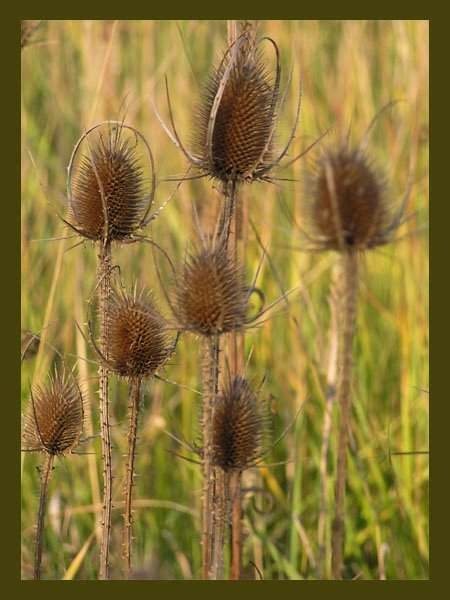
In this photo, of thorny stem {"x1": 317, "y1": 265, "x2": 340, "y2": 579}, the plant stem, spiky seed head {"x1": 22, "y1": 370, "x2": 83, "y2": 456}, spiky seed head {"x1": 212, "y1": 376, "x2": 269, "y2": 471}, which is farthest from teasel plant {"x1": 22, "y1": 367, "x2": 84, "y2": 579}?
thorny stem {"x1": 317, "y1": 265, "x2": 340, "y2": 579}

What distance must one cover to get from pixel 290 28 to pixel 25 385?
6.38 ft

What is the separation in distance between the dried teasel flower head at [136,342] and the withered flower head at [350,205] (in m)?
0.38

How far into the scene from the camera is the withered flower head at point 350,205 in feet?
5.13

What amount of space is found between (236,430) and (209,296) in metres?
0.31

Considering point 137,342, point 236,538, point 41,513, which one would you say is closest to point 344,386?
point 137,342

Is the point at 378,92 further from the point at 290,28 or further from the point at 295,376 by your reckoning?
the point at 295,376

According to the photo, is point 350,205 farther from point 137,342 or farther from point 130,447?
point 130,447

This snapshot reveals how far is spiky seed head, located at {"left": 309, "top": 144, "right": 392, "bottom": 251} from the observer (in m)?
1.56

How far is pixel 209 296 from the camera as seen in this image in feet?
5.39

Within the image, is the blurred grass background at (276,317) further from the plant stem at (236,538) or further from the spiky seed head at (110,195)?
the spiky seed head at (110,195)

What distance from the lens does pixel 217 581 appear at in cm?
177

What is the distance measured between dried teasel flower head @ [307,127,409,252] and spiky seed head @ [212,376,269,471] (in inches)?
16.0

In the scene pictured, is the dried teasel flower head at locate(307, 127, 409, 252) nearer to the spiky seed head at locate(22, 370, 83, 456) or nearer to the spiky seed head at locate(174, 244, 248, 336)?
the spiky seed head at locate(174, 244, 248, 336)

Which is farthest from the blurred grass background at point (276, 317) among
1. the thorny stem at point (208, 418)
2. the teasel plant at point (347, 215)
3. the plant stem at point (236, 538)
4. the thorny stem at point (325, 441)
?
the teasel plant at point (347, 215)
